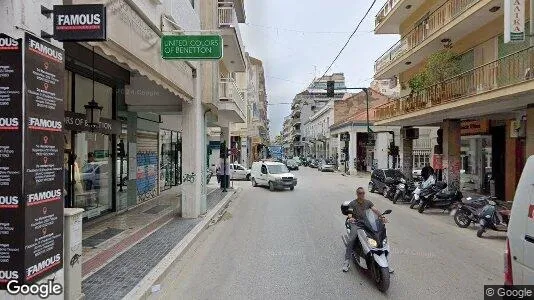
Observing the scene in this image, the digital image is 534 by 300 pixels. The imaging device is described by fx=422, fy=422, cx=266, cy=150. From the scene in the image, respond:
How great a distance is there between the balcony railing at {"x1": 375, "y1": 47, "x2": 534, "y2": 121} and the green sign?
7894 millimetres

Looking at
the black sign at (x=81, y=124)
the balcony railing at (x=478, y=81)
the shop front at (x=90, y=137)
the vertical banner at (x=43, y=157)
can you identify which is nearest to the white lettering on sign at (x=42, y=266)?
the vertical banner at (x=43, y=157)

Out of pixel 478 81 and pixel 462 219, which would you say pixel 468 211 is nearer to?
pixel 462 219

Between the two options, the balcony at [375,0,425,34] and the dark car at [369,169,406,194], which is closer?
the balcony at [375,0,425,34]

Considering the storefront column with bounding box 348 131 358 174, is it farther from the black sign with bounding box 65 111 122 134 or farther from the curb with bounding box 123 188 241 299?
the black sign with bounding box 65 111 122 134

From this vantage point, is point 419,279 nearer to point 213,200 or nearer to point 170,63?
point 170,63

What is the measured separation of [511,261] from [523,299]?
0.40 meters

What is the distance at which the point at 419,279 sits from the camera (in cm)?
685

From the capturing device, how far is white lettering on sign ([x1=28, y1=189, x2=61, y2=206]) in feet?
13.6

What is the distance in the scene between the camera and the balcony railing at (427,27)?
640 inches

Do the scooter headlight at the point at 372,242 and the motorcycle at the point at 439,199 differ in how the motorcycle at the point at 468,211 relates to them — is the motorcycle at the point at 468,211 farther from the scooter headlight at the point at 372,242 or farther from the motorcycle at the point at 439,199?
the scooter headlight at the point at 372,242

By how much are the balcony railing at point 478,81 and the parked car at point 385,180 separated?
→ 134 inches

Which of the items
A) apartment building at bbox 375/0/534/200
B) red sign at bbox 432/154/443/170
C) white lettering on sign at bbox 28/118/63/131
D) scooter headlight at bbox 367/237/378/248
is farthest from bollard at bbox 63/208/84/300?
red sign at bbox 432/154/443/170

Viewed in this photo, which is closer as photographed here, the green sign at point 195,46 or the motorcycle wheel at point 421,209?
the green sign at point 195,46
